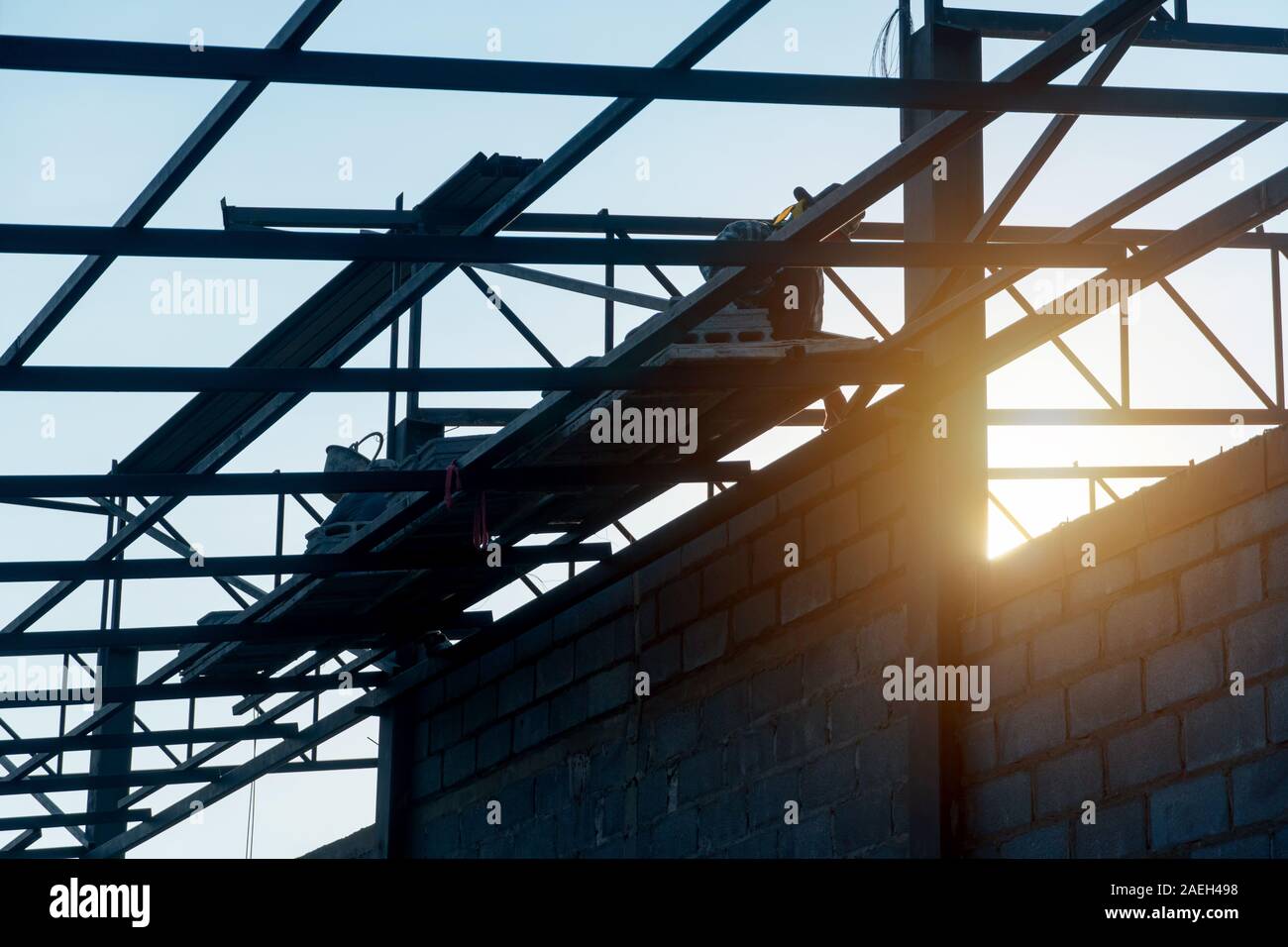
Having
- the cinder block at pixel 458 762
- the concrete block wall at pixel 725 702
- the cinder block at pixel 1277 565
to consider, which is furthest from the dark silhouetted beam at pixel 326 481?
the cinder block at pixel 458 762

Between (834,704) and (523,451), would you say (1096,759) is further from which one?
(523,451)

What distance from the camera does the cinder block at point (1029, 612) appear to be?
8.24m

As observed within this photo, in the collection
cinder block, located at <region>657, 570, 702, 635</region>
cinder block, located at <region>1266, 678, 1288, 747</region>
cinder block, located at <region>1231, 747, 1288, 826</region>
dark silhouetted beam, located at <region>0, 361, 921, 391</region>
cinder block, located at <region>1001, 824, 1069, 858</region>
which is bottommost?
cinder block, located at <region>1001, 824, 1069, 858</region>

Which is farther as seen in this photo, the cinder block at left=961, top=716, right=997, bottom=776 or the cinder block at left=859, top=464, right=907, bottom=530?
the cinder block at left=859, top=464, right=907, bottom=530

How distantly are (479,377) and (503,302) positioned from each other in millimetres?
2070

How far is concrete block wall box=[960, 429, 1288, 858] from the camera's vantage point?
7047 mm

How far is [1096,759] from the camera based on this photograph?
7840 mm

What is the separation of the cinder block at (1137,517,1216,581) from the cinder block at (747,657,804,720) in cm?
265

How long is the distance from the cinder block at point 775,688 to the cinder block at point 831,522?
0.59 m

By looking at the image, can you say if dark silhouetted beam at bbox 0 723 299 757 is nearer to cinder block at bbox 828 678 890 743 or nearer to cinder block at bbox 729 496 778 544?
cinder block at bbox 729 496 778 544

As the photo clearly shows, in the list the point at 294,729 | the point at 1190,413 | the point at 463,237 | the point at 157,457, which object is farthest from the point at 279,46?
the point at 294,729

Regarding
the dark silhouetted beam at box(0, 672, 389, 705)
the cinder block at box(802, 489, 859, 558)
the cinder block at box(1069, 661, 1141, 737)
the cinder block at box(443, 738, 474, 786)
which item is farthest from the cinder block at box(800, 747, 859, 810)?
the dark silhouetted beam at box(0, 672, 389, 705)

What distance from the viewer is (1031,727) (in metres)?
8.28
